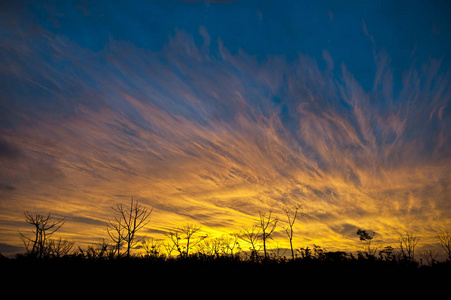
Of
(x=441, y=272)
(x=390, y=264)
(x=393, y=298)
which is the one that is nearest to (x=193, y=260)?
(x=393, y=298)

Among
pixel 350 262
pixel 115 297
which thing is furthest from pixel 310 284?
pixel 115 297

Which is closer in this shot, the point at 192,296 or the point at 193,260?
the point at 192,296

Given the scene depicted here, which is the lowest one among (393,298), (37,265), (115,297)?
(393,298)

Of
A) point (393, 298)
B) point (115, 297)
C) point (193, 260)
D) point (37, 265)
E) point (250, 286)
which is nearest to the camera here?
point (115, 297)

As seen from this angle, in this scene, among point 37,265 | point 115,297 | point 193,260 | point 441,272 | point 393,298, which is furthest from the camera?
point 193,260

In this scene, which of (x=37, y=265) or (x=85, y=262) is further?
(x=85, y=262)

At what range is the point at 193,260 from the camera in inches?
349

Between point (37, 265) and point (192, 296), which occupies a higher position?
point (37, 265)

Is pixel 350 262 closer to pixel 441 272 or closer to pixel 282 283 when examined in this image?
pixel 441 272

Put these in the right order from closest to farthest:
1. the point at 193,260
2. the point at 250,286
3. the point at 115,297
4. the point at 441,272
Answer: the point at 115,297, the point at 250,286, the point at 441,272, the point at 193,260

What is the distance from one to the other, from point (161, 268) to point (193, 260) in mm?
1740

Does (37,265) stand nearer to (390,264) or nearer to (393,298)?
(393,298)

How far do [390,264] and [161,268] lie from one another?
921cm

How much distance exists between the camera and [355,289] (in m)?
6.16
